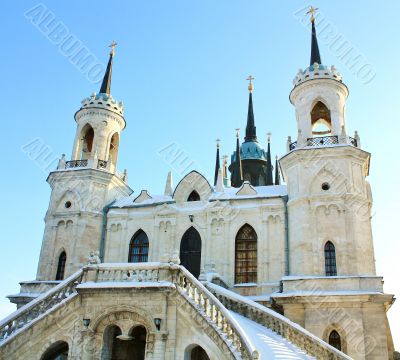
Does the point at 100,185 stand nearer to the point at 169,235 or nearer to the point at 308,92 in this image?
the point at 169,235

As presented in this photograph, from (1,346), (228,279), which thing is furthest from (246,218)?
(1,346)

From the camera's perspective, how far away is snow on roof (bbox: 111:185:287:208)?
1013 inches

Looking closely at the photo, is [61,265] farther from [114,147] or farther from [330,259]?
[330,259]

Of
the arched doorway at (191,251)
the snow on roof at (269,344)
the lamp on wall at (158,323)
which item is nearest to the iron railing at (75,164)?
the arched doorway at (191,251)

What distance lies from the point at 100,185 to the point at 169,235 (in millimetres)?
5276

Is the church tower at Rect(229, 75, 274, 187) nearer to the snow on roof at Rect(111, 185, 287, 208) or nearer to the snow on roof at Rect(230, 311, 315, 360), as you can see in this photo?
the snow on roof at Rect(111, 185, 287, 208)

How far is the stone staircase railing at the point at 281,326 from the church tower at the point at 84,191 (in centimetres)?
962

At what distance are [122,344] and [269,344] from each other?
6.54 meters

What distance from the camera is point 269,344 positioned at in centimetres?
1633

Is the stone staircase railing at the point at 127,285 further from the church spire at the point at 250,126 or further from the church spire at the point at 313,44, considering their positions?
the church spire at the point at 250,126

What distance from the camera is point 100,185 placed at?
92.6 ft

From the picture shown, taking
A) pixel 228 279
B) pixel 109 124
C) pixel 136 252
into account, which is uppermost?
pixel 109 124

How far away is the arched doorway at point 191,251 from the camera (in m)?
25.4

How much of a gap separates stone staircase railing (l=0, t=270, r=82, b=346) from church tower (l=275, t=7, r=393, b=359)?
8945 mm
